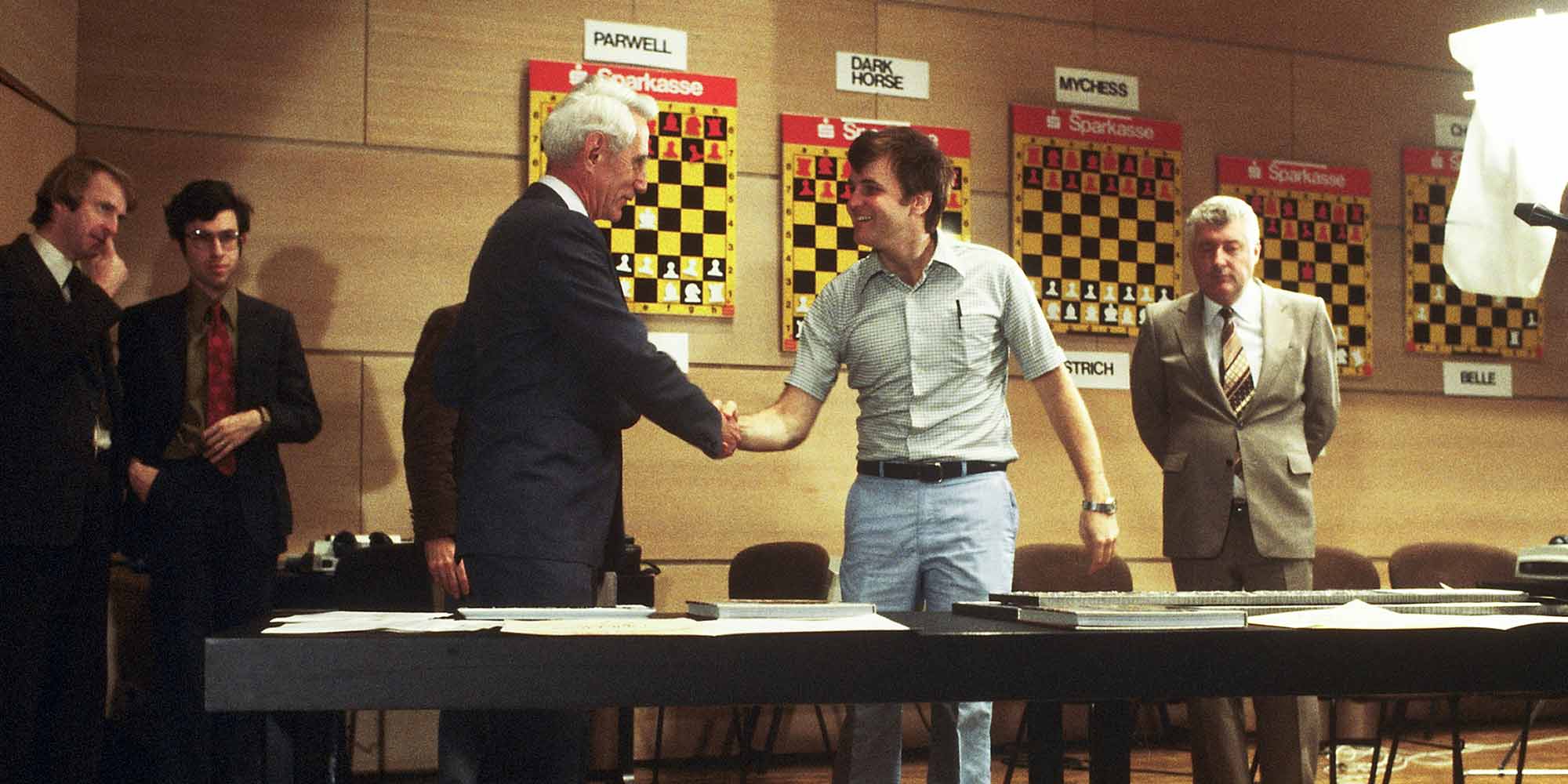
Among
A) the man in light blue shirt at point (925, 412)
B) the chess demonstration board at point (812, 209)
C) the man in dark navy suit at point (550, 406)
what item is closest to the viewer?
the man in dark navy suit at point (550, 406)

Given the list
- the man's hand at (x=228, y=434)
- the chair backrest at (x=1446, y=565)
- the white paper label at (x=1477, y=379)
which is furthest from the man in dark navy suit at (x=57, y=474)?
the white paper label at (x=1477, y=379)

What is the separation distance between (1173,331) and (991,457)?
1.06 metres

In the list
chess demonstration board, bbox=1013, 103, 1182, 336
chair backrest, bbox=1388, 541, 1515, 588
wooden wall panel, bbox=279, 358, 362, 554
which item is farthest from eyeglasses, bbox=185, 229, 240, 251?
chair backrest, bbox=1388, 541, 1515, 588

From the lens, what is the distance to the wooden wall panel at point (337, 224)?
166 inches

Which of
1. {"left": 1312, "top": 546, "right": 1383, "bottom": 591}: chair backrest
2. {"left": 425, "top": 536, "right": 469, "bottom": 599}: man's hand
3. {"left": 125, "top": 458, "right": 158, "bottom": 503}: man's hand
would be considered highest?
{"left": 125, "top": 458, "right": 158, "bottom": 503}: man's hand

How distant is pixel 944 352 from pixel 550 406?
3.43ft

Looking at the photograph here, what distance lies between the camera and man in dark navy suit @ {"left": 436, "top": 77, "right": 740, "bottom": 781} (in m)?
2.09

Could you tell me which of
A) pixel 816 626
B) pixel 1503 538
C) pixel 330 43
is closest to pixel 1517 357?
pixel 1503 538

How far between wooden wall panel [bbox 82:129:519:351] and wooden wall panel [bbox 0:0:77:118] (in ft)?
0.58

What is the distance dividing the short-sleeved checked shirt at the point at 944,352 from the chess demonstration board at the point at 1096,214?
2090 millimetres

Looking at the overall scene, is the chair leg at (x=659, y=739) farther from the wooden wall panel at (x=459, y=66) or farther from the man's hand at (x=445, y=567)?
the wooden wall panel at (x=459, y=66)

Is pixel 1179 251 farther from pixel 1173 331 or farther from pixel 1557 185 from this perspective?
pixel 1557 185

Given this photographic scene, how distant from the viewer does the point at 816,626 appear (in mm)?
1350

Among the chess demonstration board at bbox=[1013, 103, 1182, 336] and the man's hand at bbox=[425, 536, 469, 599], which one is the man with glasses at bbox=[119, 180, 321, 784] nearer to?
the man's hand at bbox=[425, 536, 469, 599]
